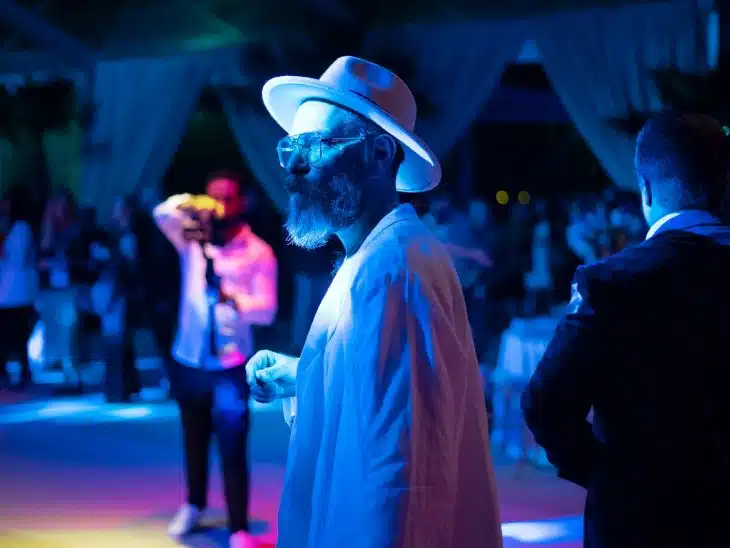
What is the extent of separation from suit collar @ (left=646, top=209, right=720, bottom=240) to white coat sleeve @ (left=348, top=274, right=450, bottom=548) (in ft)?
1.54

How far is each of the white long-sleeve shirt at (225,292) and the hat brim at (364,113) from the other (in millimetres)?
2029

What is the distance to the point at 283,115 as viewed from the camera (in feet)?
7.52

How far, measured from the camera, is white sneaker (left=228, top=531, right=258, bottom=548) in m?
4.18

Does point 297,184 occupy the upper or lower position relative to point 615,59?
lower

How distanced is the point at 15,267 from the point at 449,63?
15.3 ft

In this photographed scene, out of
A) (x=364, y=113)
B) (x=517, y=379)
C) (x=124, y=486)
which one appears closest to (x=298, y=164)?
(x=364, y=113)

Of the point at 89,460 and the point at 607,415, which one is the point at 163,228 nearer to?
the point at 89,460

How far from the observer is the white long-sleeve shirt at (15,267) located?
8398 millimetres

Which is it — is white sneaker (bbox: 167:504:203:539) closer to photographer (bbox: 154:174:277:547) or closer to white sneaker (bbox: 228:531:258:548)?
photographer (bbox: 154:174:277:547)

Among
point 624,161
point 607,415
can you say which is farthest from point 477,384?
point 624,161

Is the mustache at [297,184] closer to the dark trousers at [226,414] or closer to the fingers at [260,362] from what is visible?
the fingers at [260,362]

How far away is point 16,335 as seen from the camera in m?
8.61

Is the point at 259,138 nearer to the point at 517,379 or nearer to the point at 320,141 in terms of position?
the point at 517,379

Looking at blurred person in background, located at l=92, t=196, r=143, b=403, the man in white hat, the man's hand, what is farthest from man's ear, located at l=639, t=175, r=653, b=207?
blurred person in background, located at l=92, t=196, r=143, b=403
